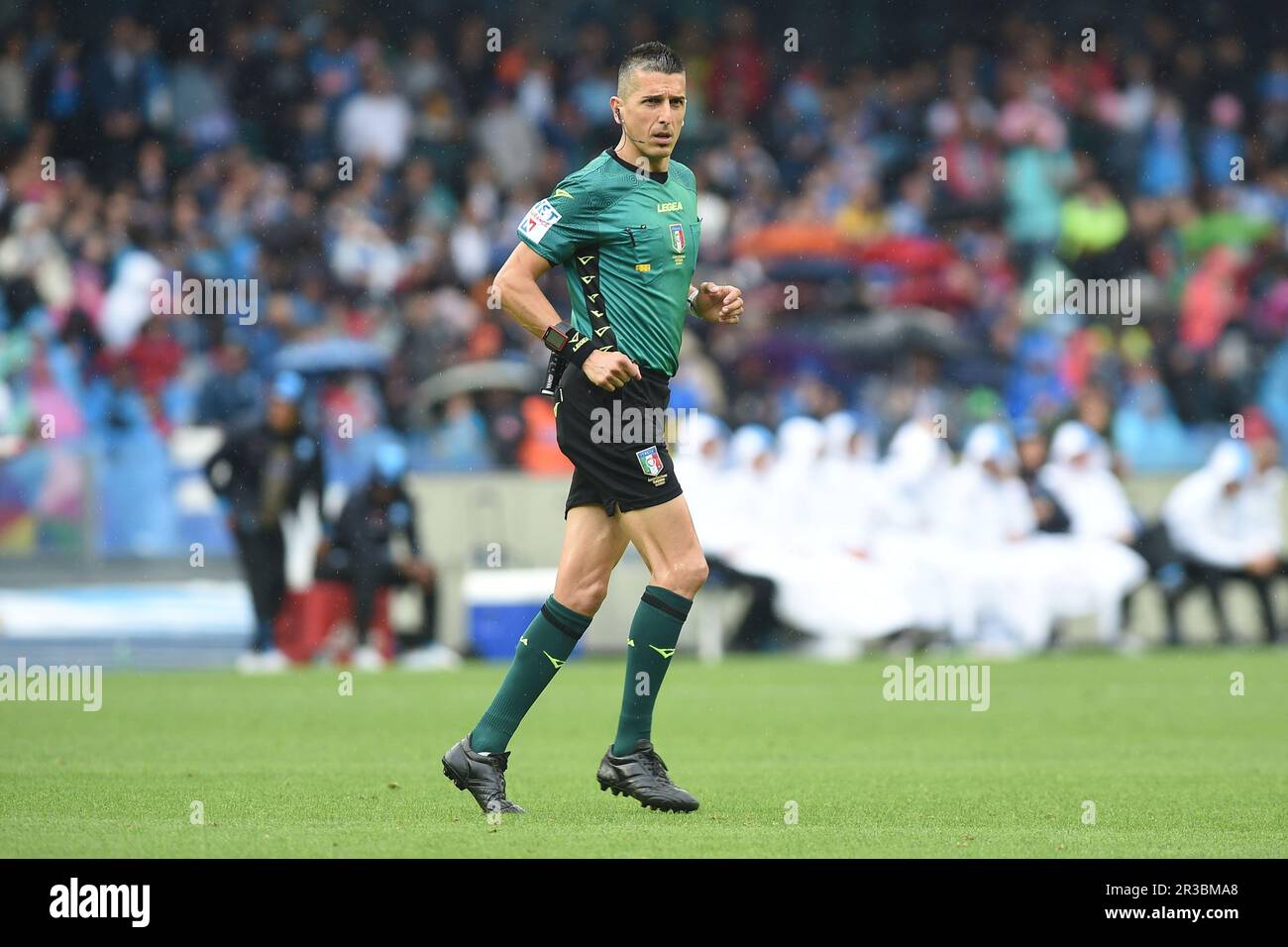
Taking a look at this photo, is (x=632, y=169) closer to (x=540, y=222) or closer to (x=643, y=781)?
(x=540, y=222)

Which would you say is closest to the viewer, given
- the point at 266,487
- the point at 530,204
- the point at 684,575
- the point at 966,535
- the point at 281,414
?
the point at 684,575

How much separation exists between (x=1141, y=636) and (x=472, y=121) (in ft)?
35.0

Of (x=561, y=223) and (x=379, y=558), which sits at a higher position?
(x=561, y=223)

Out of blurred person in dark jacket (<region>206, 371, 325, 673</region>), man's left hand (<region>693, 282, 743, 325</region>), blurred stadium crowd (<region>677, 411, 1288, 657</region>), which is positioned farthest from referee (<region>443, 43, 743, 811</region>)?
blurred stadium crowd (<region>677, 411, 1288, 657</region>)

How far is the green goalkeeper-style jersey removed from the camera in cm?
769

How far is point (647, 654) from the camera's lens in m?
7.82

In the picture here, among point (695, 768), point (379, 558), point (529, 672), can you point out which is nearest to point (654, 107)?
point (529, 672)

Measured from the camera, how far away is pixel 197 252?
22094mm

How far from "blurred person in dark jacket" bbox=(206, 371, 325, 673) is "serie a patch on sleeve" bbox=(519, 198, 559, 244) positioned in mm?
9735

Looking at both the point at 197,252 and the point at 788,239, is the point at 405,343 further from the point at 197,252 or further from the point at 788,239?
the point at 788,239

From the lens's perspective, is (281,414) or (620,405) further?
(281,414)

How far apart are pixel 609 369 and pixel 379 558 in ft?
31.8

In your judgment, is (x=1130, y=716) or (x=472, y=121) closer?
(x=1130, y=716)
